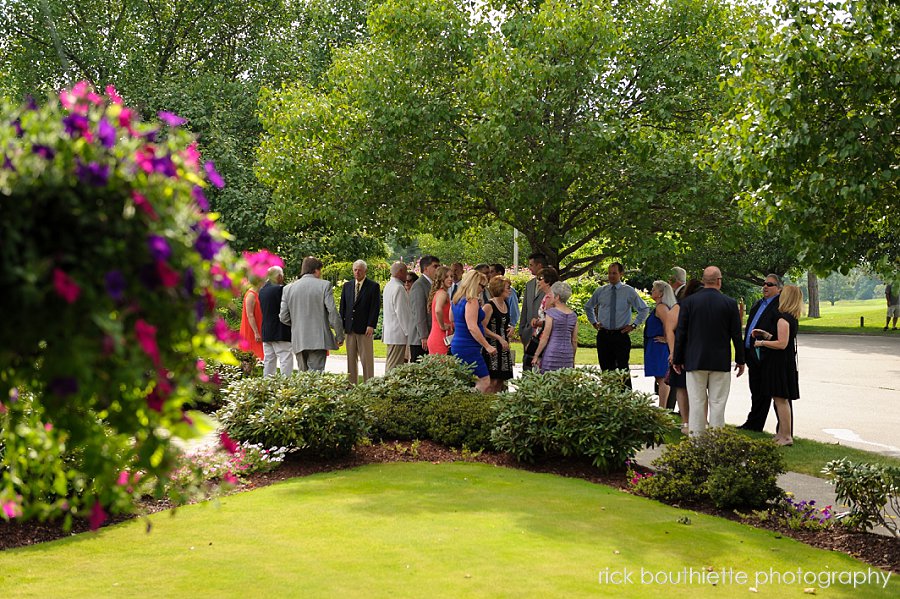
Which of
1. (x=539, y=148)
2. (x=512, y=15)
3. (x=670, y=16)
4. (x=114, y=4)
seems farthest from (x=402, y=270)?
(x=114, y=4)

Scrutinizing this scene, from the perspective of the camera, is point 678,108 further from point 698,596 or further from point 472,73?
point 698,596

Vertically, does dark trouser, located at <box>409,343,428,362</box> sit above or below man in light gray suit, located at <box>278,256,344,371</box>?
below

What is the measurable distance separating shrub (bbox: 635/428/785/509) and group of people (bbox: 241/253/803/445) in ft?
5.58

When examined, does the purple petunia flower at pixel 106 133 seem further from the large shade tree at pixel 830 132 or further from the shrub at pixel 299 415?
the shrub at pixel 299 415

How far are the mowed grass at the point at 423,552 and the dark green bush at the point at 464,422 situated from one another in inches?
76.5

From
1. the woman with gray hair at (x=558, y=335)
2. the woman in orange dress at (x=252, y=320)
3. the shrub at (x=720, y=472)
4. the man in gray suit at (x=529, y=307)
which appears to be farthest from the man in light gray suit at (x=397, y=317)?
the shrub at (x=720, y=472)

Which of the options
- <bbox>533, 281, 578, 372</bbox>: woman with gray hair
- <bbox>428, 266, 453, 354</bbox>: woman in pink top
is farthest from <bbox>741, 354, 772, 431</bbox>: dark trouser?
<bbox>428, 266, 453, 354</bbox>: woman in pink top

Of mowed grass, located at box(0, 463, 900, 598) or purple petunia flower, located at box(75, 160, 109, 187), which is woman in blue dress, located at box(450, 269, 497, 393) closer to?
mowed grass, located at box(0, 463, 900, 598)

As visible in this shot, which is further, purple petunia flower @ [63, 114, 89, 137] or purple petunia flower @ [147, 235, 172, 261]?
purple petunia flower @ [63, 114, 89, 137]

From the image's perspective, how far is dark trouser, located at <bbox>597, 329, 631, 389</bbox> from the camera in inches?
556

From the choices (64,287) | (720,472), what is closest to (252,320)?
(720,472)

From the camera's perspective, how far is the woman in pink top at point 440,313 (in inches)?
551

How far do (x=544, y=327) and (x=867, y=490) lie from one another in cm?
524

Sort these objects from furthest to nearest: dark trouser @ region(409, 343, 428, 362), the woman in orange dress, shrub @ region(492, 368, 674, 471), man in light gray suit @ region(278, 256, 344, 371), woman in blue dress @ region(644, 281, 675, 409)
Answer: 1. dark trouser @ region(409, 343, 428, 362)
2. the woman in orange dress
3. man in light gray suit @ region(278, 256, 344, 371)
4. woman in blue dress @ region(644, 281, 675, 409)
5. shrub @ region(492, 368, 674, 471)
